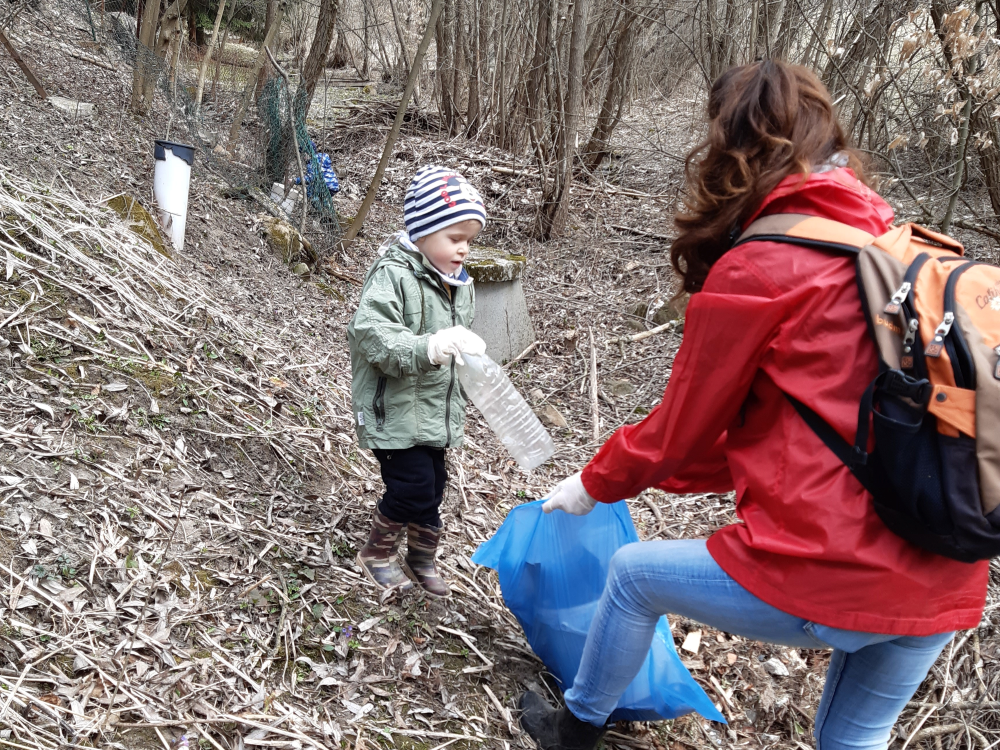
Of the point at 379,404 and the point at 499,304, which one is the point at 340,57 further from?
the point at 379,404

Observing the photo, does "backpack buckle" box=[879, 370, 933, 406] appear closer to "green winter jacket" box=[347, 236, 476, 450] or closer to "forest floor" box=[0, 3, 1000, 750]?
"forest floor" box=[0, 3, 1000, 750]

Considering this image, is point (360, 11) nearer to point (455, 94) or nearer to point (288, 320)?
point (455, 94)

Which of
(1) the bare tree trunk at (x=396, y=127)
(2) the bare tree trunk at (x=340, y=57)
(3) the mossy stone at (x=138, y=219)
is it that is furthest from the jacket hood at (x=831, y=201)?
(2) the bare tree trunk at (x=340, y=57)

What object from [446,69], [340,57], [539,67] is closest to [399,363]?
[539,67]

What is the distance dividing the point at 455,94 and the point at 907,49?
7.51 metres

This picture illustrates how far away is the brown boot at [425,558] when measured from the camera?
2871 millimetres

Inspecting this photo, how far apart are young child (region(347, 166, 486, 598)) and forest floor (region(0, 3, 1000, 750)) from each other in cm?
53

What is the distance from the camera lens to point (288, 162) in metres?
7.64

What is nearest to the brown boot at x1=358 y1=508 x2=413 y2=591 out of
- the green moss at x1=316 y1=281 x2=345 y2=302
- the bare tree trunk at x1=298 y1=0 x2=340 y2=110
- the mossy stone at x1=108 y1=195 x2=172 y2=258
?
the mossy stone at x1=108 y1=195 x2=172 y2=258

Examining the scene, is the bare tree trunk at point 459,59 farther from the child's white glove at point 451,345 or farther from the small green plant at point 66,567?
the small green plant at point 66,567

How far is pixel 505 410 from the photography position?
3.13m

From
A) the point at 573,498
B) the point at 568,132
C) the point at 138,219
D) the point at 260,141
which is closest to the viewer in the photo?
the point at 573,498

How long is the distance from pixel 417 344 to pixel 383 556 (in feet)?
3.17

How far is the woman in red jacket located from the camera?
1495mm
